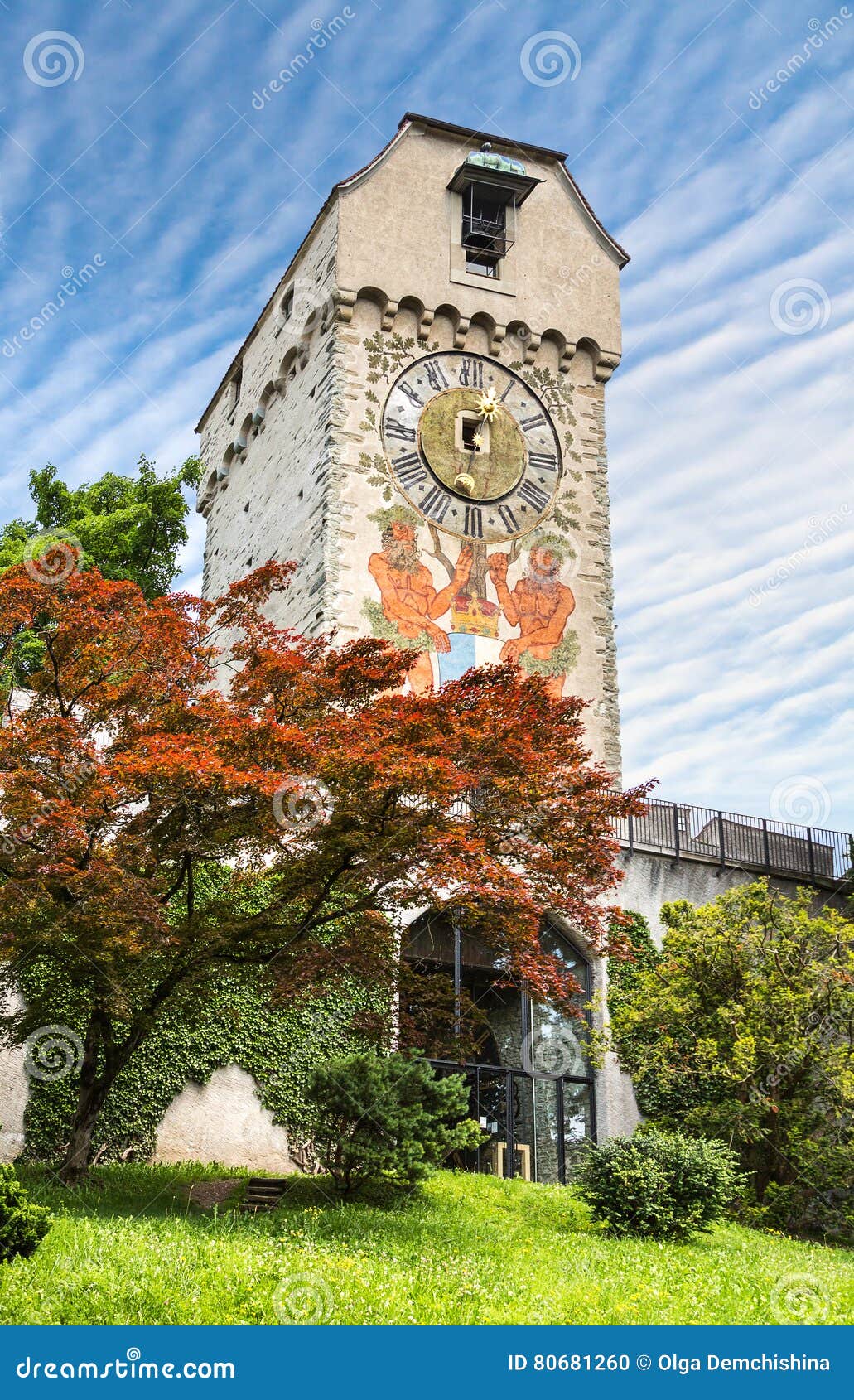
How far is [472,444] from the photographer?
2419cm

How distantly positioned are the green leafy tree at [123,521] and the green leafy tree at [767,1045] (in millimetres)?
15771

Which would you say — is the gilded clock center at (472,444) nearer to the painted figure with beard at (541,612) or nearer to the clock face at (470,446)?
the clock face at (470,446)

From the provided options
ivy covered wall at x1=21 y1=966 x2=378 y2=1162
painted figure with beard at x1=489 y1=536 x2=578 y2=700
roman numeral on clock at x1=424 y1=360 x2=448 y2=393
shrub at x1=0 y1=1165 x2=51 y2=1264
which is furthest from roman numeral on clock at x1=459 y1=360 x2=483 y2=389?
shrub at x1=0 y1=1165 x2=51 y2=1264

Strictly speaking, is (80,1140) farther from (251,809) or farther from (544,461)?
(544,461)

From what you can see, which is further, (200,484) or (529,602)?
(200,484)

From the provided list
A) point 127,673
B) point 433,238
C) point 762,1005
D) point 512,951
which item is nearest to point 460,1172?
point 762,1005

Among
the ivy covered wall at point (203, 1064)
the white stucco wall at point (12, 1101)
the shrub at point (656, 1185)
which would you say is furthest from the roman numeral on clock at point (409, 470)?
the shrub at point (656, 1185)

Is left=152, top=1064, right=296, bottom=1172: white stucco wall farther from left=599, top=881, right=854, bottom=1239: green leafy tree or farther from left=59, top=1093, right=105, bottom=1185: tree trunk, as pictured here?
left=599, top=881, right=854, bottom=1239: green leafy tree

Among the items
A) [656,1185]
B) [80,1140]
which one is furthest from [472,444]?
[80,1140]

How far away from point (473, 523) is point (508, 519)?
0.81 metres

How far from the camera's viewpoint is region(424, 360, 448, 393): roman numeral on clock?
24344mm

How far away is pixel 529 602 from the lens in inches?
934
